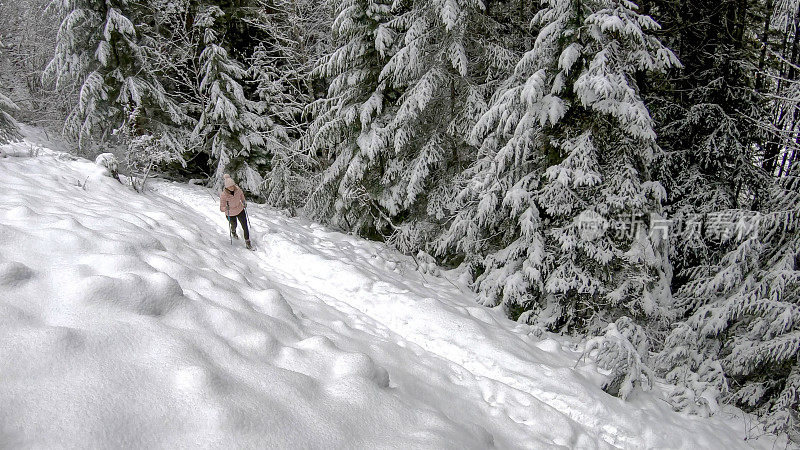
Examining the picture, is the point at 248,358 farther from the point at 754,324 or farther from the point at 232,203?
the point at 754,324

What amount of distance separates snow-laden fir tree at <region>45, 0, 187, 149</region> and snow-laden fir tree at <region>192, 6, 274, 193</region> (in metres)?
1.38

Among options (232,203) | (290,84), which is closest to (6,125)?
(232,203)

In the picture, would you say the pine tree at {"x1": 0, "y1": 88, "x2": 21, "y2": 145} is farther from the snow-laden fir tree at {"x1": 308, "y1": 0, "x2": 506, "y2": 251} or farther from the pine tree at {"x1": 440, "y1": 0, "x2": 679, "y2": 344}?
the pine tree at {"x1": 440, "y1": 0, "x2": 679, "y2": 344}

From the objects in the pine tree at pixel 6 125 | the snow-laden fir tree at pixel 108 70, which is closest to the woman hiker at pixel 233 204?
the pine tree at pixel 6 125

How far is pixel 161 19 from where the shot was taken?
16328 millimetres

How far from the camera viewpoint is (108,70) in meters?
14.8

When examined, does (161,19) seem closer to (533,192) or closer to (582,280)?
(533,192)

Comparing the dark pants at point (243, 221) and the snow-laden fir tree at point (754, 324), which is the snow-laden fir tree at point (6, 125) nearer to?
the dark pants at point (243, 221)

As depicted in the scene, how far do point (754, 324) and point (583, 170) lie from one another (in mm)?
4254

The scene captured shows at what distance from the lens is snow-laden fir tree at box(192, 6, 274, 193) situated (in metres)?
14.9

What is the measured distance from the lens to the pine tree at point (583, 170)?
732 centimetres

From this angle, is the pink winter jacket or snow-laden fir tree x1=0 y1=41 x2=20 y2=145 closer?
the pink winter jacket

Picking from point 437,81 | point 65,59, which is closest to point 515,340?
point 437,81

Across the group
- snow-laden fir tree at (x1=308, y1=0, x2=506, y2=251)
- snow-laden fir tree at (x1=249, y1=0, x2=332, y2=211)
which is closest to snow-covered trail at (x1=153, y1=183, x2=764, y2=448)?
snow-laden fir tree at (x1=308, y1=0, x2=506, y2=251)
